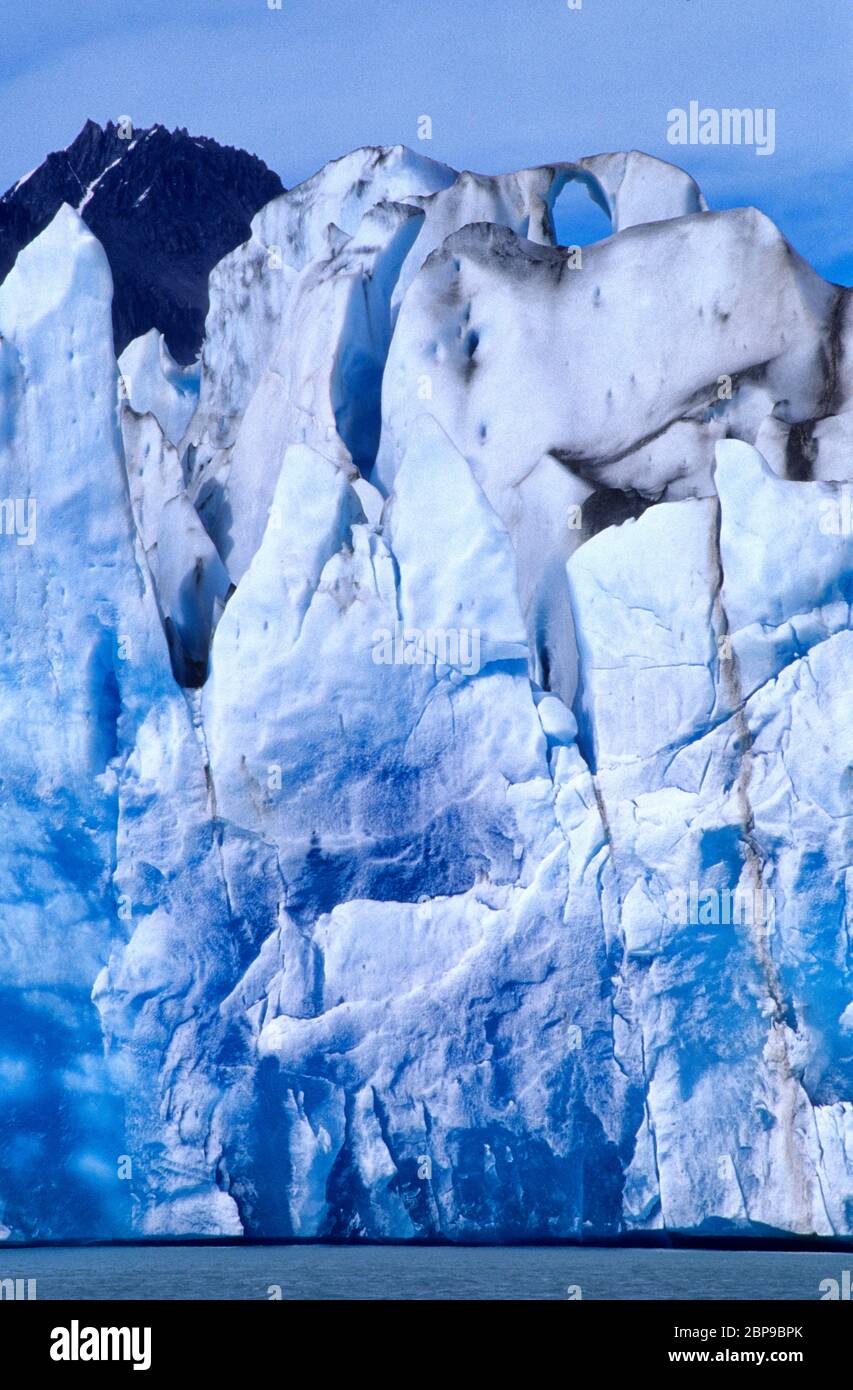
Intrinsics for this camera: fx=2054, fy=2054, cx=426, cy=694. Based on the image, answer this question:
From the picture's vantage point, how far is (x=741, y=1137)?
1202 centimetres

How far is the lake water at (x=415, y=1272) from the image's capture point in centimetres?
1053

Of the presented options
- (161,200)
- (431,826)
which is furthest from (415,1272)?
(161,200)

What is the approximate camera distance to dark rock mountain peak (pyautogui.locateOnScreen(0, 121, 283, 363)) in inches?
845

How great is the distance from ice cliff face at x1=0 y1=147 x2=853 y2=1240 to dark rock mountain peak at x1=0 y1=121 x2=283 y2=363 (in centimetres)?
813

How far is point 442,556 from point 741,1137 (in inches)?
155

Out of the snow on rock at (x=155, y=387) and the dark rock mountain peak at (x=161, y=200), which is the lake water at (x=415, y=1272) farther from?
the dark rock mountain peak at (x=161, y=200)

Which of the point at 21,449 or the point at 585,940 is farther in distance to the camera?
the point at 21,449

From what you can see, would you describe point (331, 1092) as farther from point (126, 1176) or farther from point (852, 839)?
point (852, 839)

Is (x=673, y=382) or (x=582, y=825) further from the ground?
(x=673, y=382)

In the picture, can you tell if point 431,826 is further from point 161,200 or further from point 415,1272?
point 161,200

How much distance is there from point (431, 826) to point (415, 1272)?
272 centimetres

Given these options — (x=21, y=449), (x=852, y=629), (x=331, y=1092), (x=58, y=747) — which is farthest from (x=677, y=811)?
(x=21, y=449)
